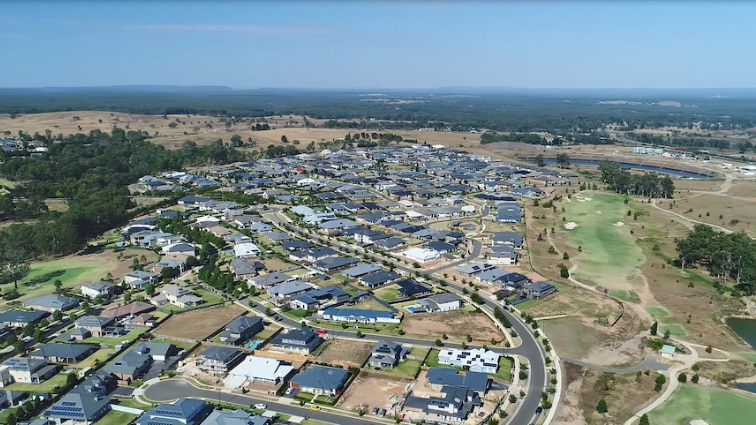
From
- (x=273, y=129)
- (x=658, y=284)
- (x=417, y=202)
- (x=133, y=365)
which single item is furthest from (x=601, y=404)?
(x=273, y=129)

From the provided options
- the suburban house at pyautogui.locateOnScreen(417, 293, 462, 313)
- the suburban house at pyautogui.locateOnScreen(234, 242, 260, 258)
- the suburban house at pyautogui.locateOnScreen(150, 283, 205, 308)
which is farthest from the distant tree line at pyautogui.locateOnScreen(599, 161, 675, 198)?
the suburban house at pyautogui.locateOnScreen(150, 283, 205, 308)

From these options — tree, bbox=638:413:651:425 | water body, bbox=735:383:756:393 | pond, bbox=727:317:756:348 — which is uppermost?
tree, bbox=638:413:651:425

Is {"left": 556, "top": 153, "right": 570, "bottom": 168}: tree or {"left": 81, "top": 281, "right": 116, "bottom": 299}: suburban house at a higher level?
{"left": 556, "top": 153, "right": 570, "bottom": 168}: tree

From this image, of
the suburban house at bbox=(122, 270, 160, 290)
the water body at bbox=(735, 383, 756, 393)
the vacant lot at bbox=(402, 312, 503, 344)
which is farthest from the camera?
the suburban house at bbox=(122, 270, 160, 290)

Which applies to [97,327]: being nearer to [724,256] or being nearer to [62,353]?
[62,353]

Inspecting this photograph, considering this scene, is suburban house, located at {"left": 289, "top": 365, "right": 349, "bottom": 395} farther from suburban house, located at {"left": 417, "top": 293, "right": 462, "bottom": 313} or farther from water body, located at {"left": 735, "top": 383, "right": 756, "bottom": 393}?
water body, located at {"left": 735, "top": 383, "right": 756, "bottom": 393}

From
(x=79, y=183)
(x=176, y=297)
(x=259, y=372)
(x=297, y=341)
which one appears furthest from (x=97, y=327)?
(x=79, y=183)
